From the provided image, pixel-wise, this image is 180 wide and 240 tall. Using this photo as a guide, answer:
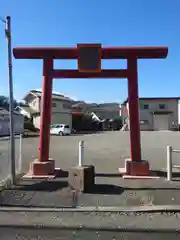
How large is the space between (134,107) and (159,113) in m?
53.6

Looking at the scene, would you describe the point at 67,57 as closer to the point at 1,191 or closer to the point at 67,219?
the point at 1,191

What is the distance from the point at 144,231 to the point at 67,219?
4.96 feet

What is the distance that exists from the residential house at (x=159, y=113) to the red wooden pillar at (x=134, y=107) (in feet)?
171

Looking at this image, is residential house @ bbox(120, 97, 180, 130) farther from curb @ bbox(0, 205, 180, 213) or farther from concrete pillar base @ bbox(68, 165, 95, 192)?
curb @ bbox(0, 205, 180, 213)

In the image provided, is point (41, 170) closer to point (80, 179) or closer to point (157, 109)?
point (80, 179)

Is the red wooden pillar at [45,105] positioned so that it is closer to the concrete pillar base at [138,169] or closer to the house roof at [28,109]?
the concrete pillar base at [138,169]

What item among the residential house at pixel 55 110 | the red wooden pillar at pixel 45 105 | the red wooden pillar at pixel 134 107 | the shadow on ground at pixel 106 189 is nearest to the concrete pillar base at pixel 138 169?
the red wooden pillar at pixel 134 107

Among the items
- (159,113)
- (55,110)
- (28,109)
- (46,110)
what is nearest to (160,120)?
(159,113)

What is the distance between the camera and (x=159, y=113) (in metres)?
62.6

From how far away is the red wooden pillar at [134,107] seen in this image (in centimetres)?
1034

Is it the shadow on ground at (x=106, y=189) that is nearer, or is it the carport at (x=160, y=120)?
the shadow on ground at (x=106, y=189)

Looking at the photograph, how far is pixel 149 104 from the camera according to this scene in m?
64.5

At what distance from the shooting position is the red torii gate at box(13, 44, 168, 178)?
33.3ft

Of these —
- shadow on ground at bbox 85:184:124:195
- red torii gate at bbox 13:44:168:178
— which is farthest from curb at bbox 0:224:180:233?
red torii gate at bbox 13:44:168:178
